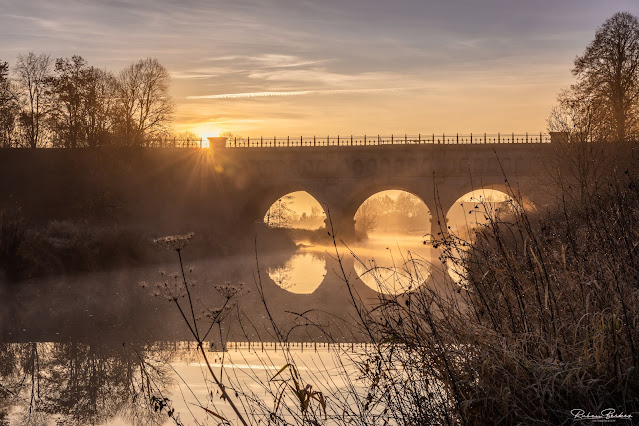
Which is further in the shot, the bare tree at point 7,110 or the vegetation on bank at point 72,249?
the bare tree at point 7,110

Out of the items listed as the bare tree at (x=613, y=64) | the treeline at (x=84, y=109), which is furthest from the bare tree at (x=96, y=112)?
the bare tree at (x=613, y=64)

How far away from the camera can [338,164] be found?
45781 millimetres

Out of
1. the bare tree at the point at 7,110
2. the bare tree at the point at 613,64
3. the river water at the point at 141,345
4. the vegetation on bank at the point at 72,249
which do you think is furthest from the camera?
the bare tree at the point at 7,110

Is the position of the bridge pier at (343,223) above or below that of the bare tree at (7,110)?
below

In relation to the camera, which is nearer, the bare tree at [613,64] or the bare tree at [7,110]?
the bare tree at [613,64]

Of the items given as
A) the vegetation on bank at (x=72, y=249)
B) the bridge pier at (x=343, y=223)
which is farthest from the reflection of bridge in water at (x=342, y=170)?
the vegetation on bank at (x=72, y=249)

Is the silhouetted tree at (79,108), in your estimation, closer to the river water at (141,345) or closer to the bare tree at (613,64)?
the river water at (141,345)

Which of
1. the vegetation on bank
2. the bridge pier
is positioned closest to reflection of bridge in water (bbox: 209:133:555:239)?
the bridge pier

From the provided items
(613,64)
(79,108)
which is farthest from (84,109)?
(613,64)

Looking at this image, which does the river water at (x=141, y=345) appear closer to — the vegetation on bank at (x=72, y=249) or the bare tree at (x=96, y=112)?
the vegetation on bank at (x=72, y=249)

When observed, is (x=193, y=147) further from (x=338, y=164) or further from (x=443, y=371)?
(x=443, y=371)

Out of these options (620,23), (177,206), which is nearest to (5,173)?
(177,206)

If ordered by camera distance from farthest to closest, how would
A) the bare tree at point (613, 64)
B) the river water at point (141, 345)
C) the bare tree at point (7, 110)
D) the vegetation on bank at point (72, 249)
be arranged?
the bare tree at point (7, 110) < the bare tree at point (613, 64) < the vegetation on bank at point (72, 249) < the river water at point (141, 345)

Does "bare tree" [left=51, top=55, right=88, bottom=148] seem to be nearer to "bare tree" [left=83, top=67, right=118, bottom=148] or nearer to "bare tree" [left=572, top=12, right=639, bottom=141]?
"bare tree" [left=83, top=67, right=118, bottom=148]
